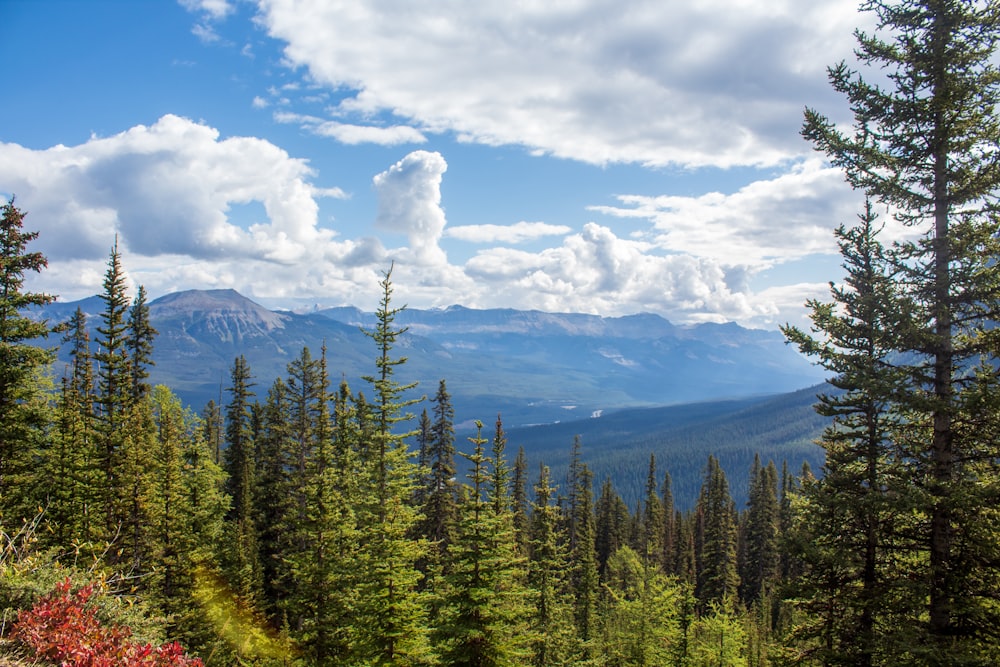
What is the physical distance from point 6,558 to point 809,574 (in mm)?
18023

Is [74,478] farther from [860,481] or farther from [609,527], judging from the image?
[609,527]

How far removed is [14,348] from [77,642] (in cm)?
A: 1900

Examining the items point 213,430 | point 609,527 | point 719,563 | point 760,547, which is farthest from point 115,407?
point 760,547

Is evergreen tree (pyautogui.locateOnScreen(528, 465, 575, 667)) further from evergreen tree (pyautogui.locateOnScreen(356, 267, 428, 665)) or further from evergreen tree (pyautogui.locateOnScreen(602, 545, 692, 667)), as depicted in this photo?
evergreen tree (pyautogui.locateOnScreen(356, 267, 428, 665))

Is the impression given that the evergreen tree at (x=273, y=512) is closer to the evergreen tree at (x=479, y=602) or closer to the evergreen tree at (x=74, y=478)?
the evergreen tree at (x=74, y=478)

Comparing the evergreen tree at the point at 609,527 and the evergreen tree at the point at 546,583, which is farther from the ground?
the evergreen tree at the point at 546,583

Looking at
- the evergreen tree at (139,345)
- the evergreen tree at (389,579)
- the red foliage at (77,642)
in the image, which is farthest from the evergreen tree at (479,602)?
the evergreen tree at (139,345)

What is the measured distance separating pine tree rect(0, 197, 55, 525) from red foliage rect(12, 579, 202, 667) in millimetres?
17608

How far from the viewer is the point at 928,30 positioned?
36.6 ft

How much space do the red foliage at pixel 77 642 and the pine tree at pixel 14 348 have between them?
17.6 meters

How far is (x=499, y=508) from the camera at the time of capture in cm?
2128

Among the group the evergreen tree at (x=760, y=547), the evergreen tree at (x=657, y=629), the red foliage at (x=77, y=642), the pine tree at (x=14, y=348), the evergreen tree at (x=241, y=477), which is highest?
the pine tree at (x=14, y=348)

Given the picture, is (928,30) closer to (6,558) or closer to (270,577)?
(6,558)

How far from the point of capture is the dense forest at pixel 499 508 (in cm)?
1055
